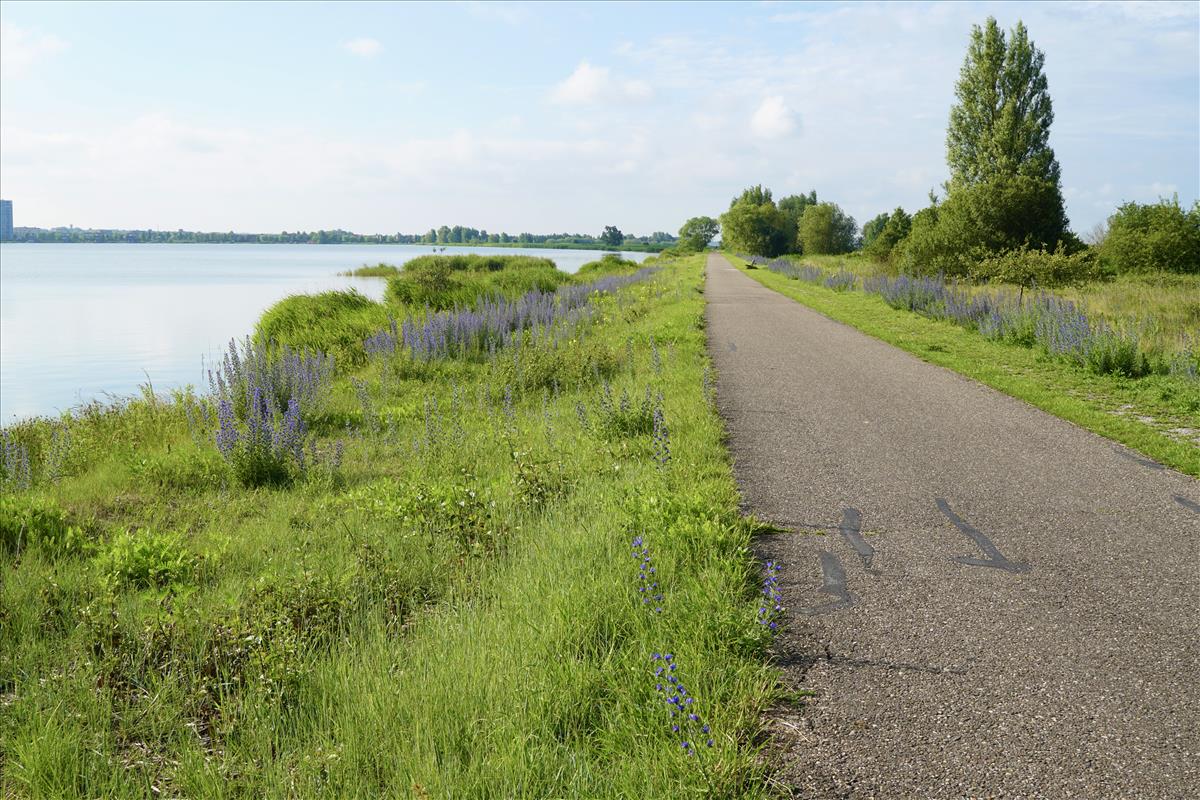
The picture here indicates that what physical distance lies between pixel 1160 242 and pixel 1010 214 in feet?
20.6

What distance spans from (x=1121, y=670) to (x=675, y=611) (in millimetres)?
1992

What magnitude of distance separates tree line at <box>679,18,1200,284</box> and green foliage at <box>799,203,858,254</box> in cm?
3510

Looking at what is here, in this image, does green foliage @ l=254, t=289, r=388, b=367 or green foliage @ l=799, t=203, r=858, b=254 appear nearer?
green foliage @ l=254, t=289, r=388, b=367

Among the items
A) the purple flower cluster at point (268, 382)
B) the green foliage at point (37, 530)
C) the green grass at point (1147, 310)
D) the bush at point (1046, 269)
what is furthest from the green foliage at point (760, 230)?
the green foliage at point (37, 530)

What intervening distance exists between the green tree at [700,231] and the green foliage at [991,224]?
12839 centimetres

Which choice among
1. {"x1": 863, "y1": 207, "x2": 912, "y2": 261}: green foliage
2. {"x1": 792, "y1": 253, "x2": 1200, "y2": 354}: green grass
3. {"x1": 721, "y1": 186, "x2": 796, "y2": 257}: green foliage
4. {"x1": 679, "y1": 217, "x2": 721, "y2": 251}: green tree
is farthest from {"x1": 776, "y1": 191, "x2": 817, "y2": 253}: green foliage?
{"x1": 792, "y1": 253, "x2": 1200, "y2": 354}: green grass

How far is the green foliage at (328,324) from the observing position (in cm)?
1576

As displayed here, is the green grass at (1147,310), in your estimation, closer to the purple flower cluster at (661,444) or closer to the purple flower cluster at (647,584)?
the purple flower cluster at (661,444)

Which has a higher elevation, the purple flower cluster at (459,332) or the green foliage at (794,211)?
the green foliage at (794,211)

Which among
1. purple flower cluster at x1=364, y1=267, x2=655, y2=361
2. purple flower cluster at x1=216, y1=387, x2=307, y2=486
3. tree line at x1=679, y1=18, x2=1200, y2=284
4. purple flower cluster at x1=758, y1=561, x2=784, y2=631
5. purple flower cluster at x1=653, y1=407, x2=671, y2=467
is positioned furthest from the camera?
tree line at x1=679, y1=18, x2=1200, y2=284

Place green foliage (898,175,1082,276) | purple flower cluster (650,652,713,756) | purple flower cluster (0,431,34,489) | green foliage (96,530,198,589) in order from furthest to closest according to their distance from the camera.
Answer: green foliage (898,175,1082,276), purple flower cluster (0,431,34,489), green foliage (96,530,198,589), purple flower cluster (650,652,713,756)

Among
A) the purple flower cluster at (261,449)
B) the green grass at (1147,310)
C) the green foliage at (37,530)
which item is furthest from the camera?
the green grass at (1147,310)

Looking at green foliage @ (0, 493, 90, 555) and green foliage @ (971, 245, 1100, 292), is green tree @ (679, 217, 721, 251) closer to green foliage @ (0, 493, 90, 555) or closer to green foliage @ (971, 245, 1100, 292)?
green foliage @ (971, 245, 1100, 292)

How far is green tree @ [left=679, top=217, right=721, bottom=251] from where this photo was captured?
158625 mm
